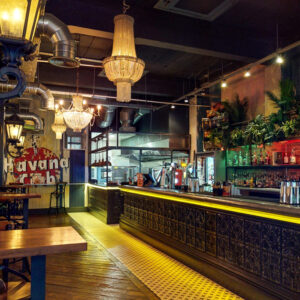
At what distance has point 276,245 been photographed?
122 inches

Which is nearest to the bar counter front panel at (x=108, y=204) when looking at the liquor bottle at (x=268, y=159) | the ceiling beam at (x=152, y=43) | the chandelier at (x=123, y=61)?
the liquor bottle at (x=268, y=159)

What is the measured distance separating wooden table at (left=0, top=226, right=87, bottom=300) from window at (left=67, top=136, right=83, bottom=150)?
10.1 m

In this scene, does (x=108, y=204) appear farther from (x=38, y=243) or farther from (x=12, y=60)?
(x=12, y=60)

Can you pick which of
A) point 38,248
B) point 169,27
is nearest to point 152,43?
point 169,27

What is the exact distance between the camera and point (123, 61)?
3381mm

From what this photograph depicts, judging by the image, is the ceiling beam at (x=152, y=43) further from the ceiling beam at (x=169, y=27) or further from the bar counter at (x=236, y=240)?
the bar counter at (x=236, y=240)

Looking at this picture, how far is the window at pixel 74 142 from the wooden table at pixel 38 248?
10.1 m

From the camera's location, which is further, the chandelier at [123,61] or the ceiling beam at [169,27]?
the ceiling beam at [169,27]

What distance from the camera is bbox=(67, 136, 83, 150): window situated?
39.6 ft

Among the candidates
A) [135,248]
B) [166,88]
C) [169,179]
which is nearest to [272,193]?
[169,179]

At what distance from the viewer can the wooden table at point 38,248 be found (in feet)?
5.95

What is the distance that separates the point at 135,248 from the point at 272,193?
313 centimetres

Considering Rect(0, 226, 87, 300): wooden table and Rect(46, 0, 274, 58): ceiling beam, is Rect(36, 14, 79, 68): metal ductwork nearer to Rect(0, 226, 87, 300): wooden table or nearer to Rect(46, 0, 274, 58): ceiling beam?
Rect(46, 0, 274, 58): ceiling beam

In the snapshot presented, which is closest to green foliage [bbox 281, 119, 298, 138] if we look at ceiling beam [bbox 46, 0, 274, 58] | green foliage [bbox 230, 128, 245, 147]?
green foliage [bbox 230, 128, 245, 147]
